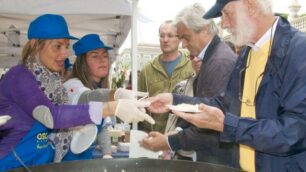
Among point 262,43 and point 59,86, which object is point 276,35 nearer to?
point 262,43

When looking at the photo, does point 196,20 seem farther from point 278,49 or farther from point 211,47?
point 278,49

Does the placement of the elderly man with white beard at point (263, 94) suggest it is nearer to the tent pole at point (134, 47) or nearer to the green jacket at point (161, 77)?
the tent pole at point (134, 47)

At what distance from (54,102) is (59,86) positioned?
0.12m

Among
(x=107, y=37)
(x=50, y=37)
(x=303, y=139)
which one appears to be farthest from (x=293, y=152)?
(x=107, y=37)

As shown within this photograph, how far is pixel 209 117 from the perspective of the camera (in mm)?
1485

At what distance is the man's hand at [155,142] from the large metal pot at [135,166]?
47cm

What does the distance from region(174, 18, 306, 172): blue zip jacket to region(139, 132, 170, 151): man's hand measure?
2.61 ft

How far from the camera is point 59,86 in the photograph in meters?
2.02

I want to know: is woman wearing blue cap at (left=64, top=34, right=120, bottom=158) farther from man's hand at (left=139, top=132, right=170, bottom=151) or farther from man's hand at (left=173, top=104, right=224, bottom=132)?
man's hand at (left=173, top=104, right=224, bottom=132)

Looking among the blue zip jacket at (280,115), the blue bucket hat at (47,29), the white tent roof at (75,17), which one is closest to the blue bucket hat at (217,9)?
the blue zip jacket at (280,115)

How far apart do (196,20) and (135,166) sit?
104 cm

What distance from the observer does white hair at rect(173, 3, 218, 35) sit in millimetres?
2295

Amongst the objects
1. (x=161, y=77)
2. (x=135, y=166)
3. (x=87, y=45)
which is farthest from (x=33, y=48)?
(x=161, y=77)

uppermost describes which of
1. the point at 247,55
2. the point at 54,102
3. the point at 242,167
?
the point at 247,55
